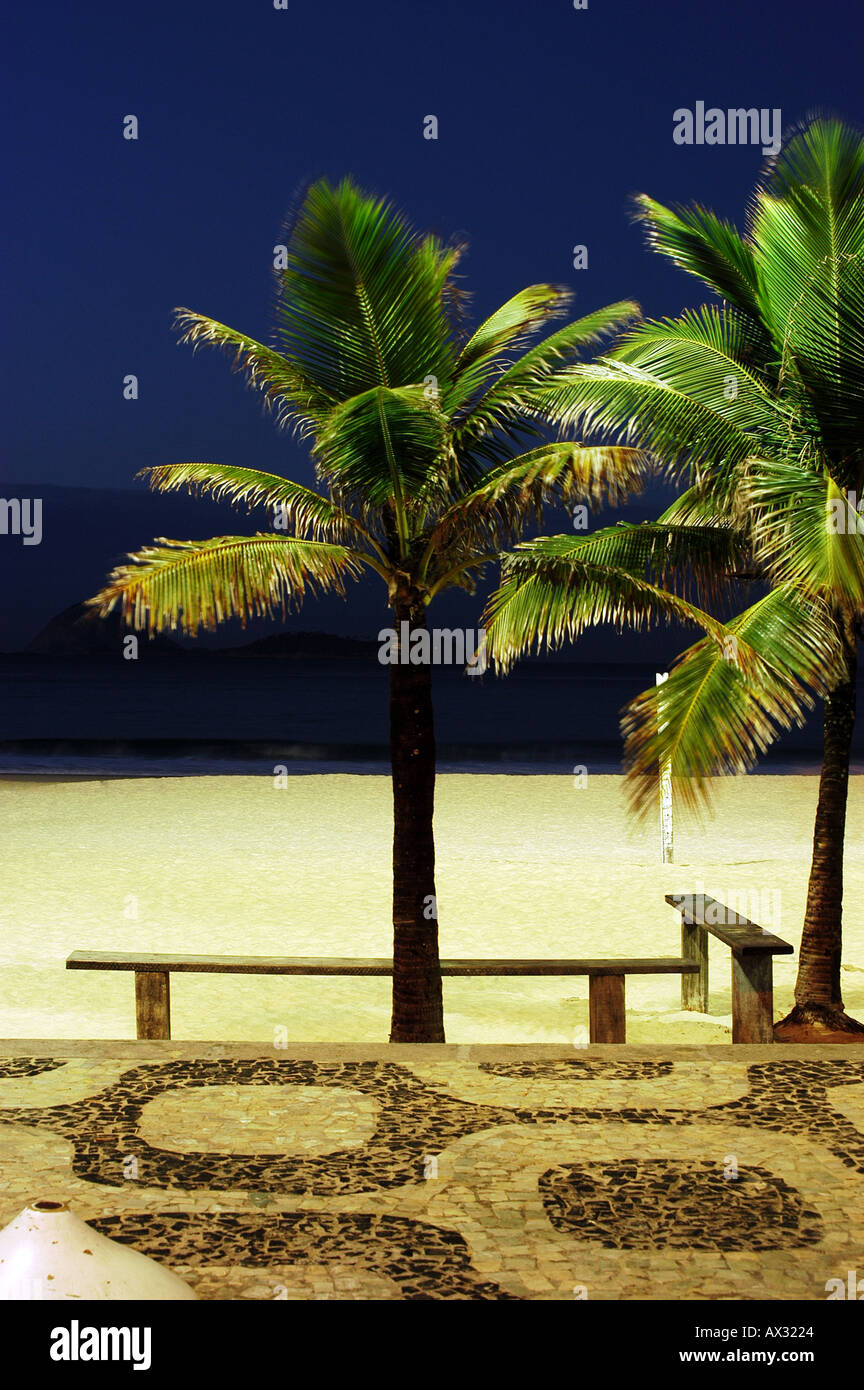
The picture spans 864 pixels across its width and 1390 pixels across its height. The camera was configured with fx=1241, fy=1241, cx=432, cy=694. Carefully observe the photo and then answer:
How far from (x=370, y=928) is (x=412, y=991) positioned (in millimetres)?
4391

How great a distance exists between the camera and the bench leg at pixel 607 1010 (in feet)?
22.4

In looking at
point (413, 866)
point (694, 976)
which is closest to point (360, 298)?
point (413, 866)

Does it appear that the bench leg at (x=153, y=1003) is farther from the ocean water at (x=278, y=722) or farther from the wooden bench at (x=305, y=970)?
the ocean water at (x=278, y=722)

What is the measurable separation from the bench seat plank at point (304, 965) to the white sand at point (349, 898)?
1.42m

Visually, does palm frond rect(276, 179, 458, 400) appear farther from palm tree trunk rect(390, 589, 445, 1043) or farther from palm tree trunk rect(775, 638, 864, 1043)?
palm tree trunk rect(775, 638, 864, 1043)

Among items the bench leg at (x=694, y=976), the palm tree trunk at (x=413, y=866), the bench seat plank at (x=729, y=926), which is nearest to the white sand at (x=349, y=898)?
the bench leg at (x=694, y=976)

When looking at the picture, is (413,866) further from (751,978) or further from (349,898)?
(349,898)

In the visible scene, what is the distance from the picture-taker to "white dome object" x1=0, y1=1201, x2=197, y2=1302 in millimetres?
2420

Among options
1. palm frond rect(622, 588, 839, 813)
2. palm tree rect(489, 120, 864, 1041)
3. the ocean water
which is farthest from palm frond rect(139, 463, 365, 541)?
the ocean water

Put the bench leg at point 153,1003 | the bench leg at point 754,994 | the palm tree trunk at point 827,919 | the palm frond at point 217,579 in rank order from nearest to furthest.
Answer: the palm frond at point 217,579 → the bench leg at point 754,994 → the bench leg at point 153,1003 → the palm tree trunk at point 827,919

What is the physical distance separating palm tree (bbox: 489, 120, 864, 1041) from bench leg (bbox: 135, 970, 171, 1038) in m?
2.84
